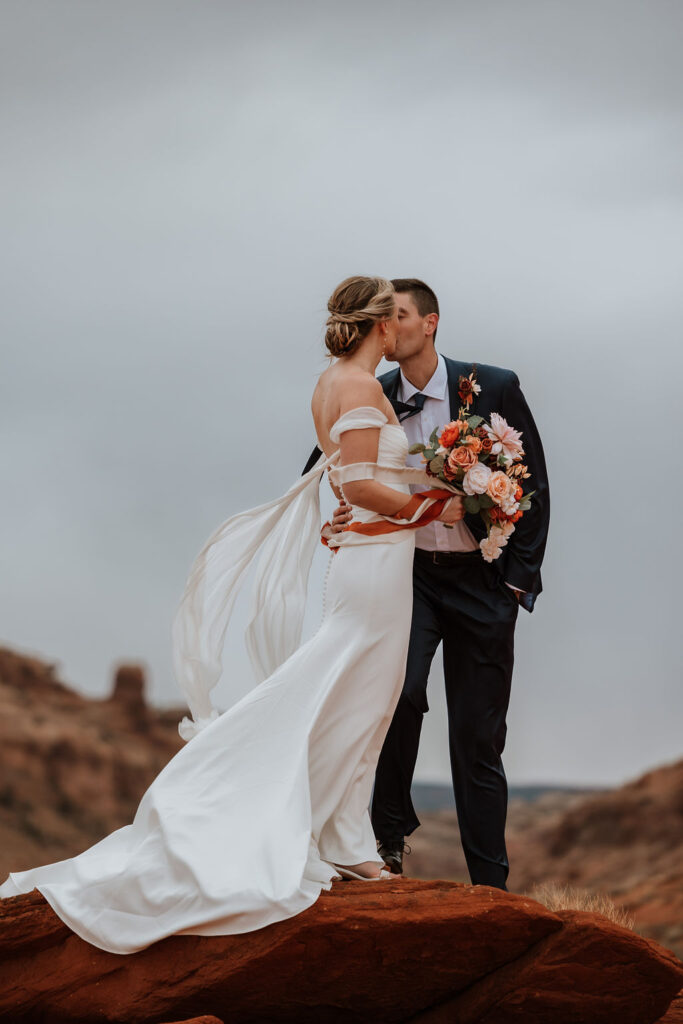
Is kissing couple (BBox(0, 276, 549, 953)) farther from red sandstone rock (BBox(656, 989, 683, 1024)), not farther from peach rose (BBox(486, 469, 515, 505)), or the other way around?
red sandstone rock (BBox(656, 989, 683, 1024))

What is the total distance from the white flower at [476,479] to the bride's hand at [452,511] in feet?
0.27

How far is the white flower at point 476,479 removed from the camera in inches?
200

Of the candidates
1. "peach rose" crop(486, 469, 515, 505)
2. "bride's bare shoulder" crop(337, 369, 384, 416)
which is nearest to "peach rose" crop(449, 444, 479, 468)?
"peach rose" crop(486, 469, 515, 505)

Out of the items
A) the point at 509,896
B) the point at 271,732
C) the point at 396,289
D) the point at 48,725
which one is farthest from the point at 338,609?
the point at 48,725

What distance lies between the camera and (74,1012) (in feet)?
14.8

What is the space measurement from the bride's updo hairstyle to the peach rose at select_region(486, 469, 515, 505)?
31.6 inches

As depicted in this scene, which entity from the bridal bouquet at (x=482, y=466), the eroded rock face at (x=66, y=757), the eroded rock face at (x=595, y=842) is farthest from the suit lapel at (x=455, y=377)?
Answer: the eroded rock face at (x=66, y=757)

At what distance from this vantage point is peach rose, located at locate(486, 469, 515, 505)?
5.08 metres

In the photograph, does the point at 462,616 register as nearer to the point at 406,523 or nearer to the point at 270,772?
the point at 406,523

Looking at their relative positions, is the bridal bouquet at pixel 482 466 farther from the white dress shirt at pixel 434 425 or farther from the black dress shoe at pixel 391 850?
the black dress shoe at pixel 391 850

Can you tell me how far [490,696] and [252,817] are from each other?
173 cm

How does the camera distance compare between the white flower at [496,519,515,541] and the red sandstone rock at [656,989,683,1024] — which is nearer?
the red sandstone rock at [656,989,683,1024]

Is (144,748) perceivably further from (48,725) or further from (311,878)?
(311,878)

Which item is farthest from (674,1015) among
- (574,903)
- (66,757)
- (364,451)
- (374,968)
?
(66,757)
